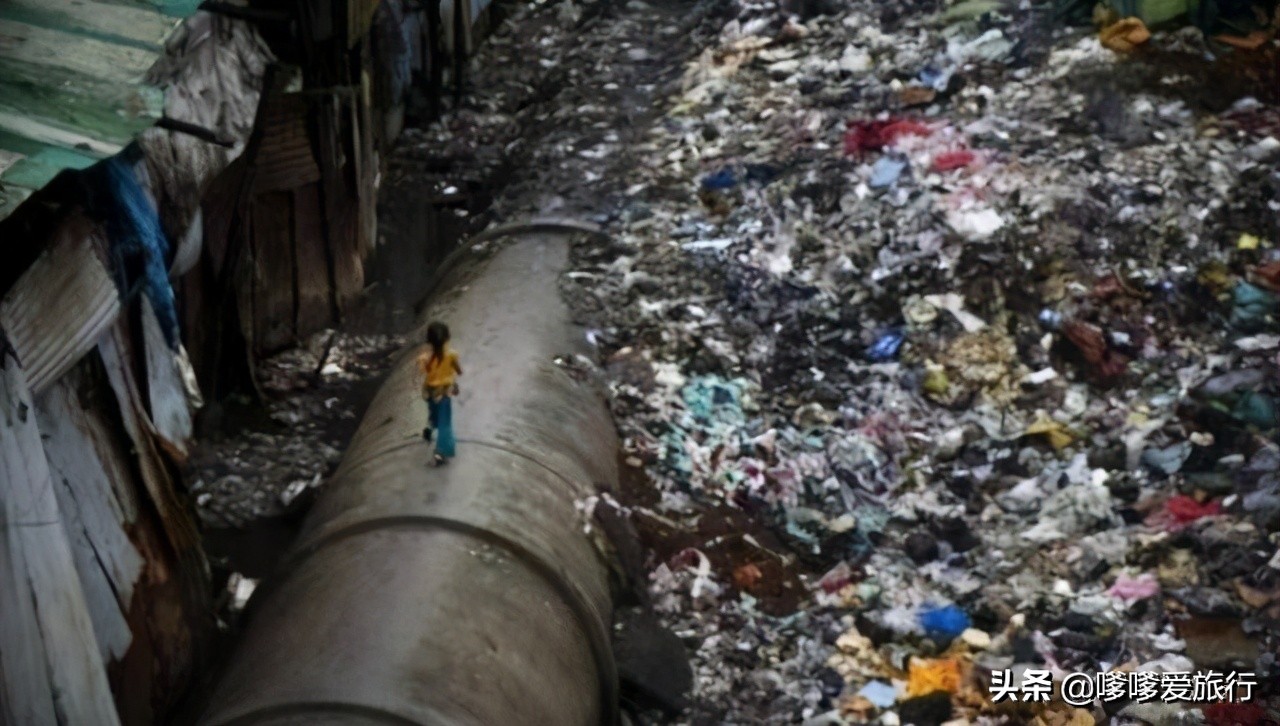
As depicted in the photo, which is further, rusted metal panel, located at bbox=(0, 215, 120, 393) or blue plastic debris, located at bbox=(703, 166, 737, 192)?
blue plastic debris, located at bbox=(703, 166, 737, 192)

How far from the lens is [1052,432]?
5.34 metres

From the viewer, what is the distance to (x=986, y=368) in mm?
5668

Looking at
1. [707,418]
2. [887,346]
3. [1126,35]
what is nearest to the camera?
[707,418]

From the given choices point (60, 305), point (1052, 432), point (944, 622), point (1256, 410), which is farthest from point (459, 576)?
point (1256, 410)

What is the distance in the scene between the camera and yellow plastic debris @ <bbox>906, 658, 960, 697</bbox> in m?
4.38

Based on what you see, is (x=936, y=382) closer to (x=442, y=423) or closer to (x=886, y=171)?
(x=886, y=171)

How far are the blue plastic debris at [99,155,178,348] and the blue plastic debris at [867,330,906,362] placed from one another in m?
3.12

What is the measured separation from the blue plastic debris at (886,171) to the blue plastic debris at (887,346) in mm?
1014

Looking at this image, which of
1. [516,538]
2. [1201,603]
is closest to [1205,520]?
[1201,603]

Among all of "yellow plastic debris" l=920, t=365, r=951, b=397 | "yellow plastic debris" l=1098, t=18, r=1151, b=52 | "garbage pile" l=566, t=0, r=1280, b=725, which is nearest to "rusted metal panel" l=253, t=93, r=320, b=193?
"garbage pile" l=566, t=0, r=1280, b=725

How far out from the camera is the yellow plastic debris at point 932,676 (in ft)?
14.4

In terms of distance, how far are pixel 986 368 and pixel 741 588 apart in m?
1.65

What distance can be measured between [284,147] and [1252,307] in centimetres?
436

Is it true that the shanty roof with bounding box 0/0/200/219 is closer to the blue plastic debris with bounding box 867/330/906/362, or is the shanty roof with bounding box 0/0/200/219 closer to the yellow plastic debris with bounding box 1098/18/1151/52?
the blue plastic debris with bounding box 867/330/906/362
